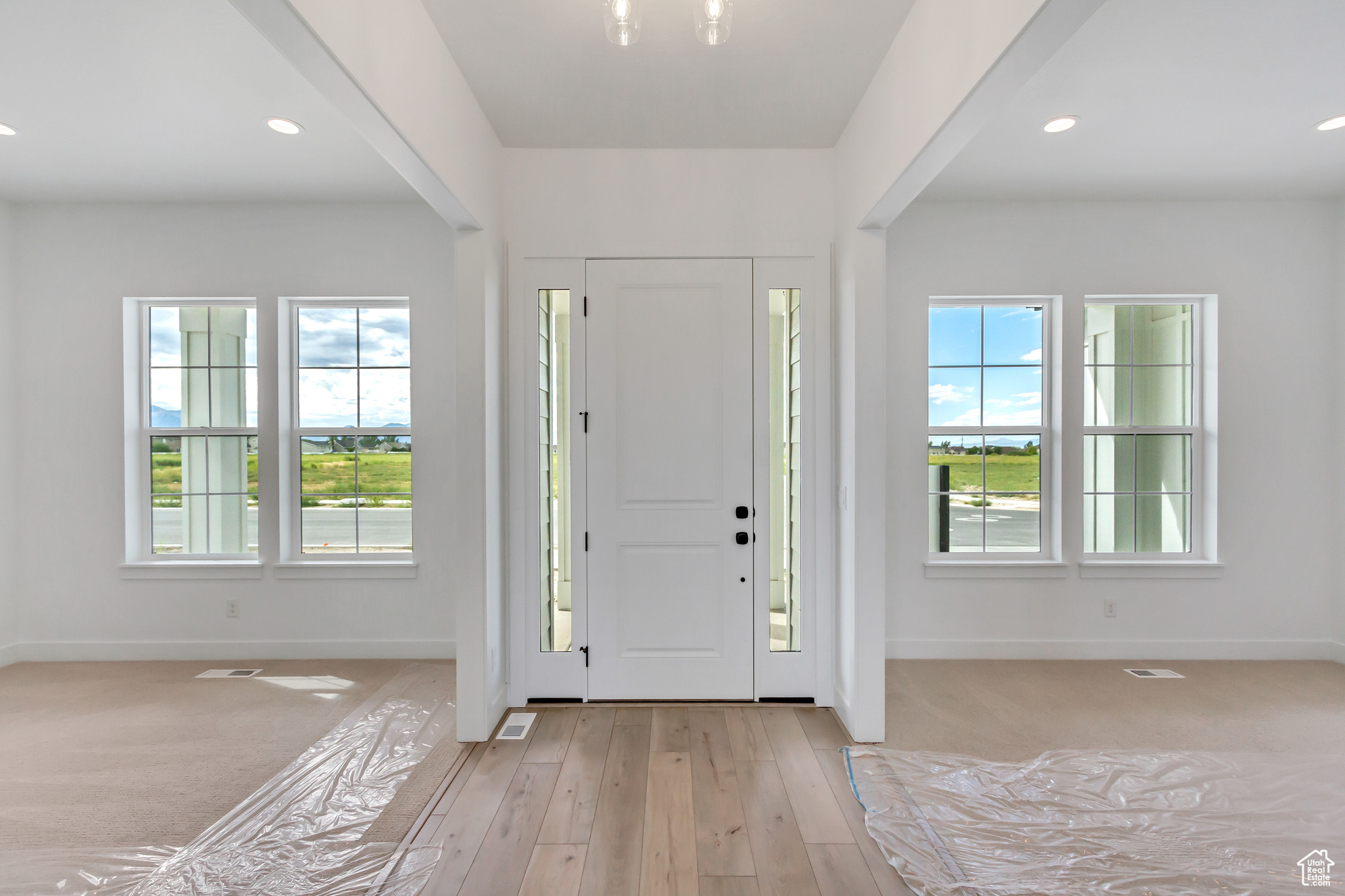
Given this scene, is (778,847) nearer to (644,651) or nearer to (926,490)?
(644,651)

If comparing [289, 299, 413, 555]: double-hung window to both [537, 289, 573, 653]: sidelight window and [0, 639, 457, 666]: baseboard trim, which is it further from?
[537, 289, 573, 653]: sidelight window

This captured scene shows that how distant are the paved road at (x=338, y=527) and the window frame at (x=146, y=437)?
80 millimetres

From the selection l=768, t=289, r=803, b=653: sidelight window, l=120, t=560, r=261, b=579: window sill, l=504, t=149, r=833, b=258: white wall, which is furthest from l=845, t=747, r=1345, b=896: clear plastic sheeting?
l=120, t=560, r=261, b=579: window sill

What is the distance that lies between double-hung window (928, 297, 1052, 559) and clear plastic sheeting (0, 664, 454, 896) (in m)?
3.50

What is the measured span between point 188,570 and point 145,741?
142 cm

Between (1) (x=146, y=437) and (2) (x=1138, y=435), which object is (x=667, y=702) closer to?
(2) (x=1138, y=435)

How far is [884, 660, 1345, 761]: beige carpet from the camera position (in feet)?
9.68

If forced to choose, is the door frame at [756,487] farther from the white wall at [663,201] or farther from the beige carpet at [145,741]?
the beige carpet at [145,741]

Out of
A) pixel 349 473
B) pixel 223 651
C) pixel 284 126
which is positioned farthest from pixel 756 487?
pixel 223 651

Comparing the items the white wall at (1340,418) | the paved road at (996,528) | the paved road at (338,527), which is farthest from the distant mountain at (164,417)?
the white wall at (1340,418)

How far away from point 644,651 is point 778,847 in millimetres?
1351

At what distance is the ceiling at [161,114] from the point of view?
7.75 ft

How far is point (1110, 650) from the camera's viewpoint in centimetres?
410

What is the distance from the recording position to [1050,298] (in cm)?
415
